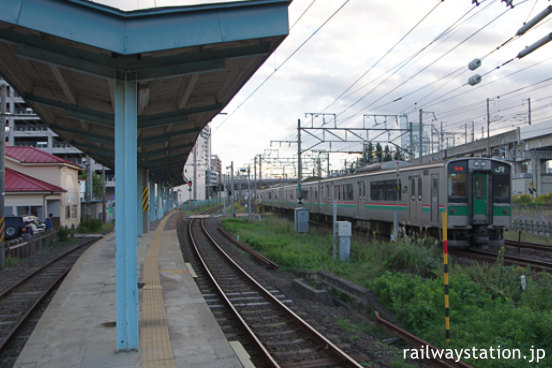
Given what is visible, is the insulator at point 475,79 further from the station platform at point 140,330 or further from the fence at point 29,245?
the fence at point 29,245

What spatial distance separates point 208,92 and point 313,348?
193 inches

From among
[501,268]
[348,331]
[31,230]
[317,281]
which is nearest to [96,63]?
[348,331]

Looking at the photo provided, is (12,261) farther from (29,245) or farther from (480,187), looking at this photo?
(480,187)

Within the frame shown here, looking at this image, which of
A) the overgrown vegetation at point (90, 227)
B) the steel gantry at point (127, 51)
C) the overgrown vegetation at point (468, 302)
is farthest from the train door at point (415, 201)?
the overgrown vegetation at point (90, 227)

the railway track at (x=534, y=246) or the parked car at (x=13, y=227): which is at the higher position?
the parked car at (x=13, y=227)

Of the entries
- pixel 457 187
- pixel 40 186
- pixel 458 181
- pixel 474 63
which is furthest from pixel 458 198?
pixel 40 186

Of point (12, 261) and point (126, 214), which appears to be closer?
point (126, 214)

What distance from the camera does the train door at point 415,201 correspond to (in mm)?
14312

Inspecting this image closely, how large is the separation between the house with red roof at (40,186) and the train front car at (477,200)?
73.4 feet

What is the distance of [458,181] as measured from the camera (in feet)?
42.8

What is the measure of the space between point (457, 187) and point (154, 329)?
10096 millimetres

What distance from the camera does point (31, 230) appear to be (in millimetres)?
19719

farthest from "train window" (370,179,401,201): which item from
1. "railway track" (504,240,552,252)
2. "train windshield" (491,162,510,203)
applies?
"railway track" (504,240,552,252)

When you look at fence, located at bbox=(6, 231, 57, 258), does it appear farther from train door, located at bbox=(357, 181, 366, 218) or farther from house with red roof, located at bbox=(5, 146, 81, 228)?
train door, located at bbox=(357, 181, 366, 218)
